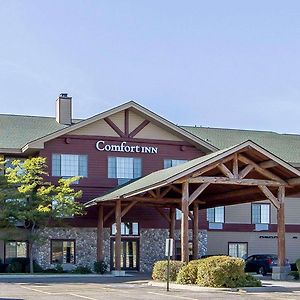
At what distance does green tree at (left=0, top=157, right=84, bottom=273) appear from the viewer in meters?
38.3

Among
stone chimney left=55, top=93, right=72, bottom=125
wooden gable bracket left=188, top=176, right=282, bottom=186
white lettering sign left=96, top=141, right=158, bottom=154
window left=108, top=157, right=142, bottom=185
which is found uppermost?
stone chimney left=55, top=93, right=72, bottom=125

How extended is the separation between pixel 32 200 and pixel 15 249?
4.17m

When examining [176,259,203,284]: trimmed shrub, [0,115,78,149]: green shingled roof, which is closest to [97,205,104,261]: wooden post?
[0,115,78,149]: green shingled roof

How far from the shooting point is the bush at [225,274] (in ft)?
87.2

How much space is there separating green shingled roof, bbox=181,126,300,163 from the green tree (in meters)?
12.6

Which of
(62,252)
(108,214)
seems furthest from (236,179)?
(62,252)

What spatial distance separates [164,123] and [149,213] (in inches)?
215

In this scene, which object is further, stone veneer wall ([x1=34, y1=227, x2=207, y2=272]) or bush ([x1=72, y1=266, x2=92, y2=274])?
stone veneer wall ([x1=34, y1=227, x2=207, y2=272])

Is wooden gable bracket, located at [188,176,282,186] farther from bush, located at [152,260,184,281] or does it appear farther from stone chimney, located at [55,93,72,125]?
stone chimney, located at [55,93,72,125]

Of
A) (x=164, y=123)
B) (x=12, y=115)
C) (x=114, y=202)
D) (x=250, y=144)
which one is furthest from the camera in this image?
(x=12, y=115)

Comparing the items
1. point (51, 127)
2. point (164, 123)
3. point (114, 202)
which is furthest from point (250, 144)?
point (51, 127)

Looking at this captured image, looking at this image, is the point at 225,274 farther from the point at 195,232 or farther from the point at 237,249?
the point at 237,249

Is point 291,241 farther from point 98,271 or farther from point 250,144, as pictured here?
point 250,144

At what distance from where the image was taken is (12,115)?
47.3m
